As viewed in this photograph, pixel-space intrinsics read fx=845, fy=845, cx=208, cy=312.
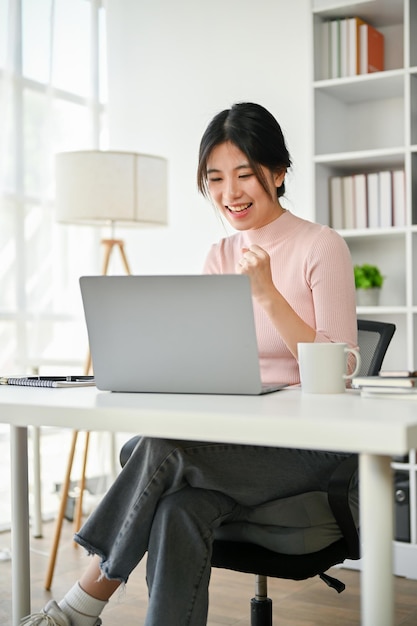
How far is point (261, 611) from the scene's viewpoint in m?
1.81

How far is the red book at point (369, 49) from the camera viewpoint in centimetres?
319

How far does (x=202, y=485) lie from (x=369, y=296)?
6.01ft

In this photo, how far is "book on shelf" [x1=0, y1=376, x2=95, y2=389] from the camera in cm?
164

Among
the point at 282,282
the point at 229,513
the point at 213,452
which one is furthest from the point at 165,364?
the point at 282,282

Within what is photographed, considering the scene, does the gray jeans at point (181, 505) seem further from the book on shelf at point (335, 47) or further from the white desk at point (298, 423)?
the book on shelf at point (335, 47)

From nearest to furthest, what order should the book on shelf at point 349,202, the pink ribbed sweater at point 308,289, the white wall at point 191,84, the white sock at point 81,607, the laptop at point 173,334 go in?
the laptop at point 173,334, the white sock at point 81,607, the pink ribbed sweater at point 308,289, the book on shelf at point 349,202, the white wall at point 191,84

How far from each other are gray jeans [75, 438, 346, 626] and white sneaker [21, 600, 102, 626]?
0.14 m

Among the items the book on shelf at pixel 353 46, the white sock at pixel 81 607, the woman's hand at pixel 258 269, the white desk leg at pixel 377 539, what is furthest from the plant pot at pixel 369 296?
the white desk leg at pixel 377 539

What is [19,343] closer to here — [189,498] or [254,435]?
[189,498]

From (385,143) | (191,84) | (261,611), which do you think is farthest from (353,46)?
(261,611)

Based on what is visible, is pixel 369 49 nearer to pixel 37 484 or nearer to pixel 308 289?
pixel 308 289

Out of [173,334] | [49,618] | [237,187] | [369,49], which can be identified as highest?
[369,49]

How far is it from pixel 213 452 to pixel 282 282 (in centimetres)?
55

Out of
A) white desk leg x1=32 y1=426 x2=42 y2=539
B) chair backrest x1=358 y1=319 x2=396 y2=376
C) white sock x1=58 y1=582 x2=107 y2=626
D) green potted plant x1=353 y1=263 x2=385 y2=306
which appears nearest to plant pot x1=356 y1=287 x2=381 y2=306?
green potted plant x1=353 y1=263 x2=385 y2=306
